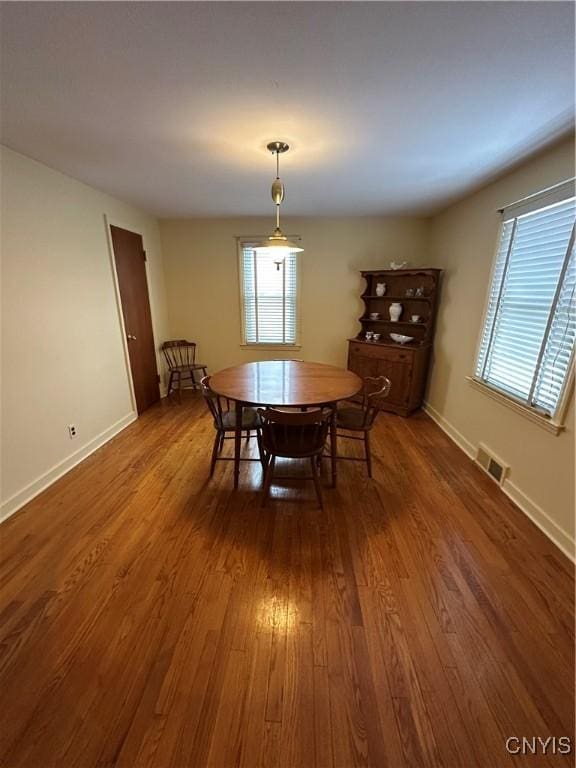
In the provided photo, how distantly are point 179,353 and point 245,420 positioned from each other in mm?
2671

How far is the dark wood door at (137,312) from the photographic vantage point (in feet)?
11.1

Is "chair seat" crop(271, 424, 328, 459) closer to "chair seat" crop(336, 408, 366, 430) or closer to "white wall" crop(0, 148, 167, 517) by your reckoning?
"chair seat" crop(336, 408, 366, 430)

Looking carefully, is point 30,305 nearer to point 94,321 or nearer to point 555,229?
point 94,321

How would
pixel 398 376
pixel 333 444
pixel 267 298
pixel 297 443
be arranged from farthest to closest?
Answer: 1. pixel 267 298
2. pixel 398 376
3. pixel 333 444
4. pixel 297 443

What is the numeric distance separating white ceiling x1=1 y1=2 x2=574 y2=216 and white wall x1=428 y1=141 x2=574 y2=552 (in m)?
0.25

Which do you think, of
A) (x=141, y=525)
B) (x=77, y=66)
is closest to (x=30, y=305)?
(x=77, y=66)

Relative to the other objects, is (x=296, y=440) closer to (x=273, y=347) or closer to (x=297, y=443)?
(x=297, y=443)

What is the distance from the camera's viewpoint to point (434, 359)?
376cm

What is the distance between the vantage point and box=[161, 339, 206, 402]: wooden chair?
4340 mm

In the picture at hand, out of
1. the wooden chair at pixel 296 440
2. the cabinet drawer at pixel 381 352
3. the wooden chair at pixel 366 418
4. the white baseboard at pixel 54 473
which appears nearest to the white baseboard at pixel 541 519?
the wooden chair at pixel 366 418

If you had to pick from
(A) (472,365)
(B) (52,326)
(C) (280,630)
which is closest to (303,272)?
(A) (472,365)

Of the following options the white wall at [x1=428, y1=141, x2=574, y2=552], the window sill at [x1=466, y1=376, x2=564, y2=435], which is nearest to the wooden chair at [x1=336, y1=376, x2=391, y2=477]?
the window sill at [x1=466, y1=376, x2=564, y2=435]

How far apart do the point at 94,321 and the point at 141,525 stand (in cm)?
203

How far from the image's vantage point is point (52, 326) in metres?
2.44
